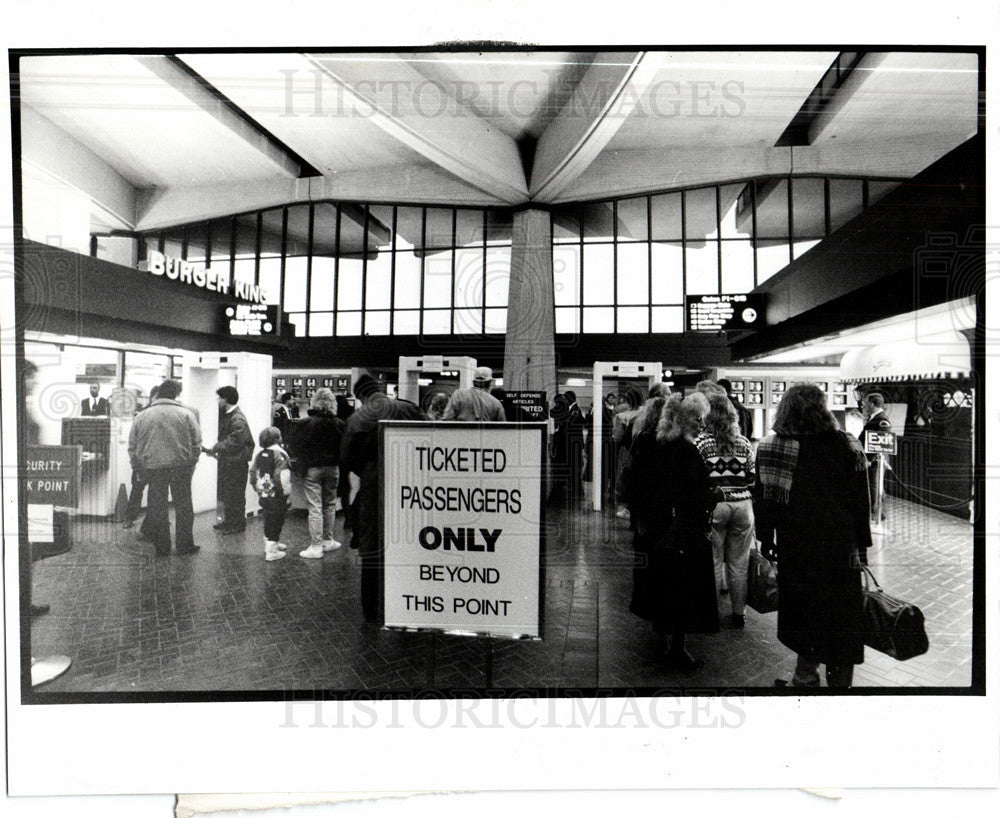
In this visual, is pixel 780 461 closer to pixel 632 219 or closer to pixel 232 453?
pixel 632 219

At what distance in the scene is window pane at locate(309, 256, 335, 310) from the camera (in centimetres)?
181

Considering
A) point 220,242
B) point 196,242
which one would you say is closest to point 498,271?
point 220,242

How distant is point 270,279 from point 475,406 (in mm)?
1172

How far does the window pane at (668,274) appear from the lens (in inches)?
68.6

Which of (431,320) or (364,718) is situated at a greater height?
(431,320)

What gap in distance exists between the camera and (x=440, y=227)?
1775mm

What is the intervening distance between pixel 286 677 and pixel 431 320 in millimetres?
1704

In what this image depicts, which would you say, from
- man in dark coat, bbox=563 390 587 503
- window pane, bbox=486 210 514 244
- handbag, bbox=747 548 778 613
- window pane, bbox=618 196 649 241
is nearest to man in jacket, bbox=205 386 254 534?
window pane, bbox=486 210 514 244

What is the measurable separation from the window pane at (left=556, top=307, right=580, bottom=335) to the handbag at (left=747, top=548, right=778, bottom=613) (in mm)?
1374

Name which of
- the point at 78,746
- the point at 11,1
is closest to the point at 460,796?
the point at 78,746

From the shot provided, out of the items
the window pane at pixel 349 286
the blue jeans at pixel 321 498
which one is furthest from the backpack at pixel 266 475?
the window pane at pixel 349 286

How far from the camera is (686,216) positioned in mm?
1750

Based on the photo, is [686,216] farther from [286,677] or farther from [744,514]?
[286,677]

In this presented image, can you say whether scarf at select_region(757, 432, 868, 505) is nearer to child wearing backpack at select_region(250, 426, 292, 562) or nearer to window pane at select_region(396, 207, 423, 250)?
window pane at select_region(396, 207, 423, 250)
